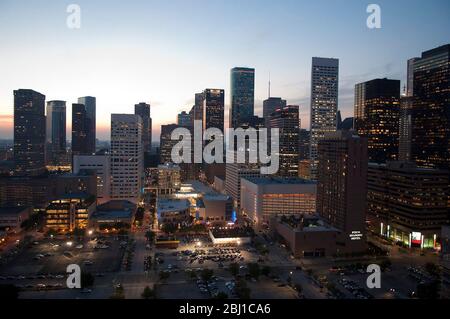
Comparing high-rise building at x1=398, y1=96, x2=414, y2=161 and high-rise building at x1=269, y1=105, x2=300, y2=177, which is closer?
high-rise building at x1=269, y1=105, x2=300, y2=177

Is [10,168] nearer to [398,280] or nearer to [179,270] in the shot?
[179,270]

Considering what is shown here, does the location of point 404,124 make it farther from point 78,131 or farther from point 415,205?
point 78,131

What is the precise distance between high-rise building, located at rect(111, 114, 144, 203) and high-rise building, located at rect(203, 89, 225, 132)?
78.8 feet

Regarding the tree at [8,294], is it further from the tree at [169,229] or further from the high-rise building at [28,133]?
the high-rise building at [28,133]

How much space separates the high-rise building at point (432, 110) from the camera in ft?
84.0

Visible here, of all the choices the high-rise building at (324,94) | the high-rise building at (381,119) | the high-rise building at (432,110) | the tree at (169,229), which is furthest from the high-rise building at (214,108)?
the tree at (169,229)

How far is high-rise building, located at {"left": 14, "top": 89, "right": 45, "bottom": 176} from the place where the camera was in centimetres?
3556

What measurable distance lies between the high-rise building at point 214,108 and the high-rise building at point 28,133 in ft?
64.5

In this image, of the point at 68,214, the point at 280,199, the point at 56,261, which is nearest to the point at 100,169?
the point at 68,214

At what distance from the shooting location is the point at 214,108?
Answer: 48.6 metres

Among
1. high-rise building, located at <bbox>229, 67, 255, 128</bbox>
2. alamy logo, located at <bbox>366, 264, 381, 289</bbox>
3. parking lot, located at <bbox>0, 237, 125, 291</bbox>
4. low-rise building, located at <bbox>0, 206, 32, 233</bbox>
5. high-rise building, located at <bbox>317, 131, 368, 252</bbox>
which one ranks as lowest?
parking lot, located at <bbox>0, 237, 125, 291</bbox>

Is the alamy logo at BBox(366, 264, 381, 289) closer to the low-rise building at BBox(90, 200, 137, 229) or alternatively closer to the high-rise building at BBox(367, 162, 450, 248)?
the high-rise building at BBox(367, 162, 450, 248)

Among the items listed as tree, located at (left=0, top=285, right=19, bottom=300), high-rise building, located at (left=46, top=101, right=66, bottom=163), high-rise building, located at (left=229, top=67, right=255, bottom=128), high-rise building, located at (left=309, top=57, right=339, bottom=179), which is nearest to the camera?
tree, located at (left=0, top=285, right=19, bottom=300)

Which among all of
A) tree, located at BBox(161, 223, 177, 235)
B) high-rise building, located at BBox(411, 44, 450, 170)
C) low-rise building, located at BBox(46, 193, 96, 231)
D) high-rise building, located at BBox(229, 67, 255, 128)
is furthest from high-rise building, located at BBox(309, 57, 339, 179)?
low-rise building, located at BBox(46, 193, 96, 231)
